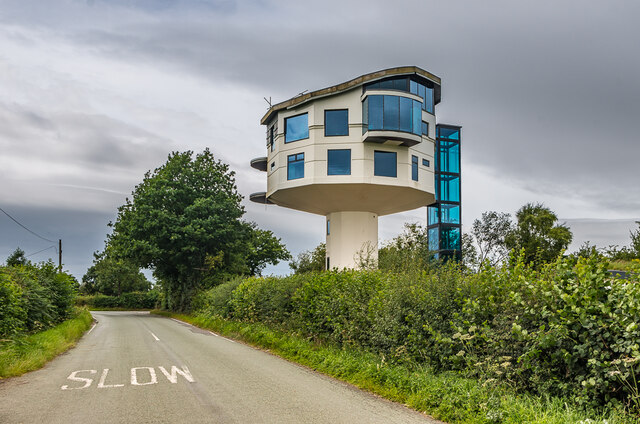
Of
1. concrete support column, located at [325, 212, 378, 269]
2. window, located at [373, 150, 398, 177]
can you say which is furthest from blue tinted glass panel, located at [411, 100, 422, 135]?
concrete support column, located at [325, 212, 378, 269]

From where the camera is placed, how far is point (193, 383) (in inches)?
402

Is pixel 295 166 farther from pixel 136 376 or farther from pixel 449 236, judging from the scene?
pixel 136 376

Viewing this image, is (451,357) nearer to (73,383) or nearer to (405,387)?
(405,387)

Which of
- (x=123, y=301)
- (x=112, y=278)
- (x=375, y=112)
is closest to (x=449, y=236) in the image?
(x=375, y=112)

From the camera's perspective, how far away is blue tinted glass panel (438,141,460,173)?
50.3 meters

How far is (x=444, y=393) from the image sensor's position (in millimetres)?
7941

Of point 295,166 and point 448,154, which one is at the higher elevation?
point 448,154

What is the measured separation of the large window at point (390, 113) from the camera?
32.6 meters

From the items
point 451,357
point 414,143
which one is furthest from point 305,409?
point 414,143

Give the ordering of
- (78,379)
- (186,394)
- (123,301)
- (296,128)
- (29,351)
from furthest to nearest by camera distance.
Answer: (123,301) < (296,128) < (29,351) < (78,379) < (186,394)

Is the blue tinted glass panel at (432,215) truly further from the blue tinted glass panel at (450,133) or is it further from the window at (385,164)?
the window at (385,164)

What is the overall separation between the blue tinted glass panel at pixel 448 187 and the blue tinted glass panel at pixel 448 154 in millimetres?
791

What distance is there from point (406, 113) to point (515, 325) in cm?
2726

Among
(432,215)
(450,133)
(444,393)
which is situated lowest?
(444,393)
